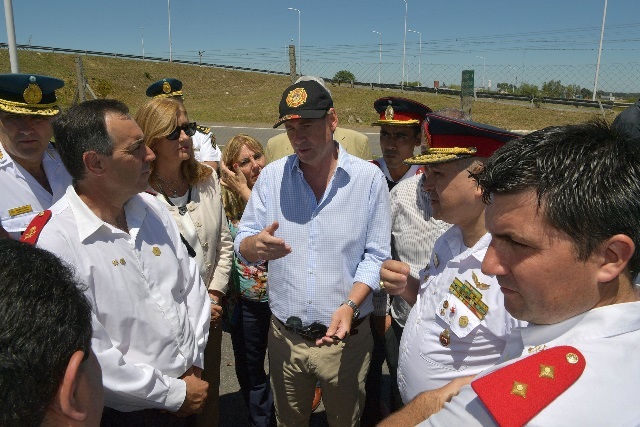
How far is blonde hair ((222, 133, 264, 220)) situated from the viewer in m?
3.59

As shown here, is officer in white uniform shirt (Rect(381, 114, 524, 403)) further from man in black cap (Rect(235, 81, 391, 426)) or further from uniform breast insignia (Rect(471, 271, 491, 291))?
man in black cap (Rect(235, 81, 391, 426))

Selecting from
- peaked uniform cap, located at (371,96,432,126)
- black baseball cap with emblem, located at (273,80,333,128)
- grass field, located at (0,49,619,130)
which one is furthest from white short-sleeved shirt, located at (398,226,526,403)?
grass field, located at (0,49,619,130)

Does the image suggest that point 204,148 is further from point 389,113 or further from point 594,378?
point 594,378

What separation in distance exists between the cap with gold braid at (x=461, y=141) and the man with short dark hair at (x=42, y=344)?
145 cm

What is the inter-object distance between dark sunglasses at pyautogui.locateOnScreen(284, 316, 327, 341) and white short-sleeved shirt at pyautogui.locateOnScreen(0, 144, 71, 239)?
174cm

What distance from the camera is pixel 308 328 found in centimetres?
253

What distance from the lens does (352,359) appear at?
8.59ft

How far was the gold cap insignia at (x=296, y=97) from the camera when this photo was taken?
2.53 meters

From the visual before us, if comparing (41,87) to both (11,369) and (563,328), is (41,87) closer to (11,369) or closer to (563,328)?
(11,369)

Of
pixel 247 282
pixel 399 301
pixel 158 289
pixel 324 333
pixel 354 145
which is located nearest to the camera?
pixel 158 289

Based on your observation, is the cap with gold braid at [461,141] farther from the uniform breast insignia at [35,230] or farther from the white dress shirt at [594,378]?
the uniform breast insignia at [35,230]

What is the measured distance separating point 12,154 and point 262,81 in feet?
140

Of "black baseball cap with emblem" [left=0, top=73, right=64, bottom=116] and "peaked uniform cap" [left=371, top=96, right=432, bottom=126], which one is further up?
"black baseball cap with emblem" [left=0, top=73, right=64, bottom=116]

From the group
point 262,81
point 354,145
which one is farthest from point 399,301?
point 262,81
